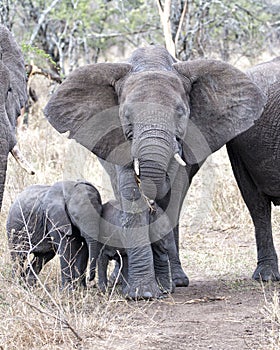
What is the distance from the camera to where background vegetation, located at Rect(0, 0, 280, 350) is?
434 cm

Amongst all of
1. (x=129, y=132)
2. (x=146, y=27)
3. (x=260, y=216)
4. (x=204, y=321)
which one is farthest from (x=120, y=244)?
(x=146, y=27)

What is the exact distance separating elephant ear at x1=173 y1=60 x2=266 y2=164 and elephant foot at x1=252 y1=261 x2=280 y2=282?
3.42 feet

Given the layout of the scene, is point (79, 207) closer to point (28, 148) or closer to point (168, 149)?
point (168, 149)

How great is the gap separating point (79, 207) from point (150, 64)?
103cm

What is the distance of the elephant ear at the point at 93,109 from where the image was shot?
5.71 m

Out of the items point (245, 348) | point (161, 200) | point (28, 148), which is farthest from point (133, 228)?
point (28, 148)

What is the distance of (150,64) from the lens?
5.63 meters

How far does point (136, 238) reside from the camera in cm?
564

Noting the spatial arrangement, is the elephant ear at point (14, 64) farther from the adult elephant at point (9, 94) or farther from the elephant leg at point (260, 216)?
the elephant leg at point (260, 216)

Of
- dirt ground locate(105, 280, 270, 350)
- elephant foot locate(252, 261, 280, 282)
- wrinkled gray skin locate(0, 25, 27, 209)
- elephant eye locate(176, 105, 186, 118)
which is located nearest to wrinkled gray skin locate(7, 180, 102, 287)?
dirt ground locate(105, 280, 270, 350)

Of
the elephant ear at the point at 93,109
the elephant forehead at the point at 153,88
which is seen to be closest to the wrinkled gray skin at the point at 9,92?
the elephant ear at the point at 93,109

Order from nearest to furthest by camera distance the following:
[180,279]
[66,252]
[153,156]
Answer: [153,156], [66,252], [180,279]

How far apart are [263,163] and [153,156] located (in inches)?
49.3

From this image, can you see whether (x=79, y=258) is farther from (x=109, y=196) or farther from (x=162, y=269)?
(x=109, y=196)
